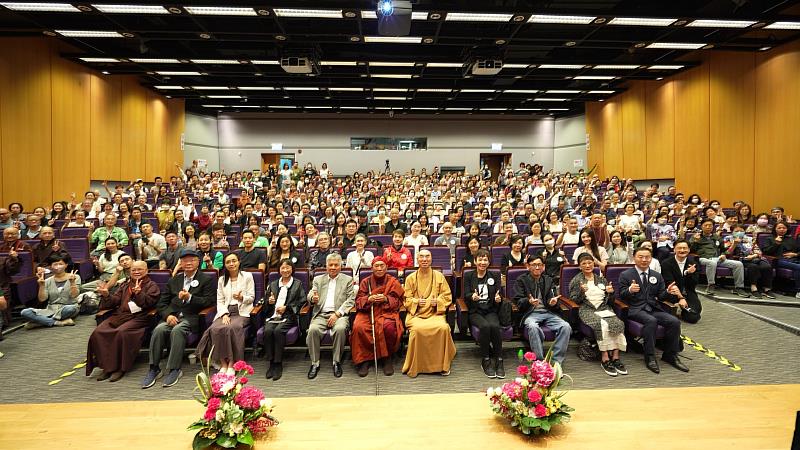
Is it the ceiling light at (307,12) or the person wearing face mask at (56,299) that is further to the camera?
the ceiling light at (307,12)

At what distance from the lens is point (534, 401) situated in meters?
2.31

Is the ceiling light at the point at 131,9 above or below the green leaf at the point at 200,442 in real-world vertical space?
above

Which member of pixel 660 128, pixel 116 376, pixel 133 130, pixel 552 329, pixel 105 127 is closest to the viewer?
pixel 116 376

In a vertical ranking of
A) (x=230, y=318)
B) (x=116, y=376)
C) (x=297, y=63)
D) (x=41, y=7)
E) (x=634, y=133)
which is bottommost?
(x=116, y=376)

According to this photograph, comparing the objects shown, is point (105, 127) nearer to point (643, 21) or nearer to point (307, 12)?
Answer: point (307, 12)

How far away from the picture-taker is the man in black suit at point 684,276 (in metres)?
4.80

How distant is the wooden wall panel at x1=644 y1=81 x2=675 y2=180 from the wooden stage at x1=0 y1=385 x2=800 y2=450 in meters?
11.2

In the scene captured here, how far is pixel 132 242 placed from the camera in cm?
682

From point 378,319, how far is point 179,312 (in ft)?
6.64

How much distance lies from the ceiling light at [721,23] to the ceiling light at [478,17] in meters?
3.45

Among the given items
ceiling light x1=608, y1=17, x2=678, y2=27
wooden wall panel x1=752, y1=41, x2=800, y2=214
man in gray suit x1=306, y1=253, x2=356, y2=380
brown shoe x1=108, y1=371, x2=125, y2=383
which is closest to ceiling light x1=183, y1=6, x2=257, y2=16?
man in gray suit x1=306, y1=253, x2=356, y2=380

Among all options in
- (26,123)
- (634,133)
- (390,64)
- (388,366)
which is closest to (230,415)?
(388,366)

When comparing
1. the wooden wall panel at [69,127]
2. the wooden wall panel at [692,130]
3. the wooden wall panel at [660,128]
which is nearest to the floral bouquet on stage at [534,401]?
the wooden wall panel at [692,130]

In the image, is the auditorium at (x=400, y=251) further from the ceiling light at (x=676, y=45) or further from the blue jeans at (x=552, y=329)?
the ceiling light at (x=676, y=45)
